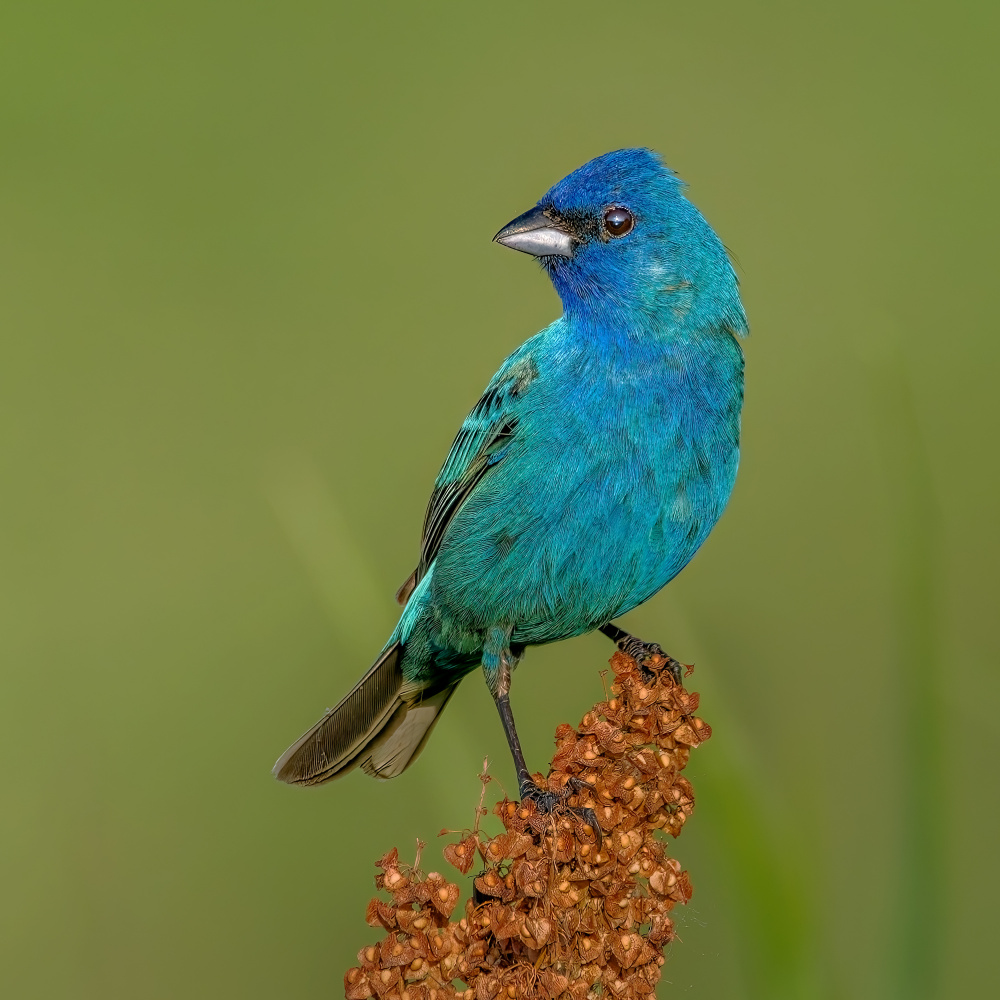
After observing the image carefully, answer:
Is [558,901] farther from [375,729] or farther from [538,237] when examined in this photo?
[538,237]

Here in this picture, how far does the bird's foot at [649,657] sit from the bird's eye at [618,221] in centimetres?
129

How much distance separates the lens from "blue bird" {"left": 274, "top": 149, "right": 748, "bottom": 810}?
158 inches

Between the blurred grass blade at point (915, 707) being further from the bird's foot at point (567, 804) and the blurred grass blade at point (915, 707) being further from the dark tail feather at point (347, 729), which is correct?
the dark tail feather at point (347, 729)

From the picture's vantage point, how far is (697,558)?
20.2 feet

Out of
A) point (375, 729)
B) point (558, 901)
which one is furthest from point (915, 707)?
point (375, 729)

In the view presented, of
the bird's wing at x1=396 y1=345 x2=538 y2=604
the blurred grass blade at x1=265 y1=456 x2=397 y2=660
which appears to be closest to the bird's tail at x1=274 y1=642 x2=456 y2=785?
the bird's wing at x1=396 y1=345 x2=538 y2=604

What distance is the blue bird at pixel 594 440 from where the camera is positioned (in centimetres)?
→ 401

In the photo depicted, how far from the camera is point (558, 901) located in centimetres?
293

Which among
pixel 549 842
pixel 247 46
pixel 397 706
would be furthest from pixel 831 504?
pixel 247 46

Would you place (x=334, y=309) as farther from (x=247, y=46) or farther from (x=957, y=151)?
(x=957, y=151)

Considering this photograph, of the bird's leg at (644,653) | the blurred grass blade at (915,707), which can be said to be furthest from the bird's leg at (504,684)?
the blurred grass blade at (915,707)

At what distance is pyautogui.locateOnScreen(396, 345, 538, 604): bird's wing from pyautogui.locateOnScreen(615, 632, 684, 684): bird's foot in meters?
0.73

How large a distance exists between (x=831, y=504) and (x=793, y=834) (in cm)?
384

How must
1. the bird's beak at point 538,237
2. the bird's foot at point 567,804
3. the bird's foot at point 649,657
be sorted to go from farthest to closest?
the bird's beak at point 538,237
the bird's foot at point 649,657
the bird's foot at point 567,804
